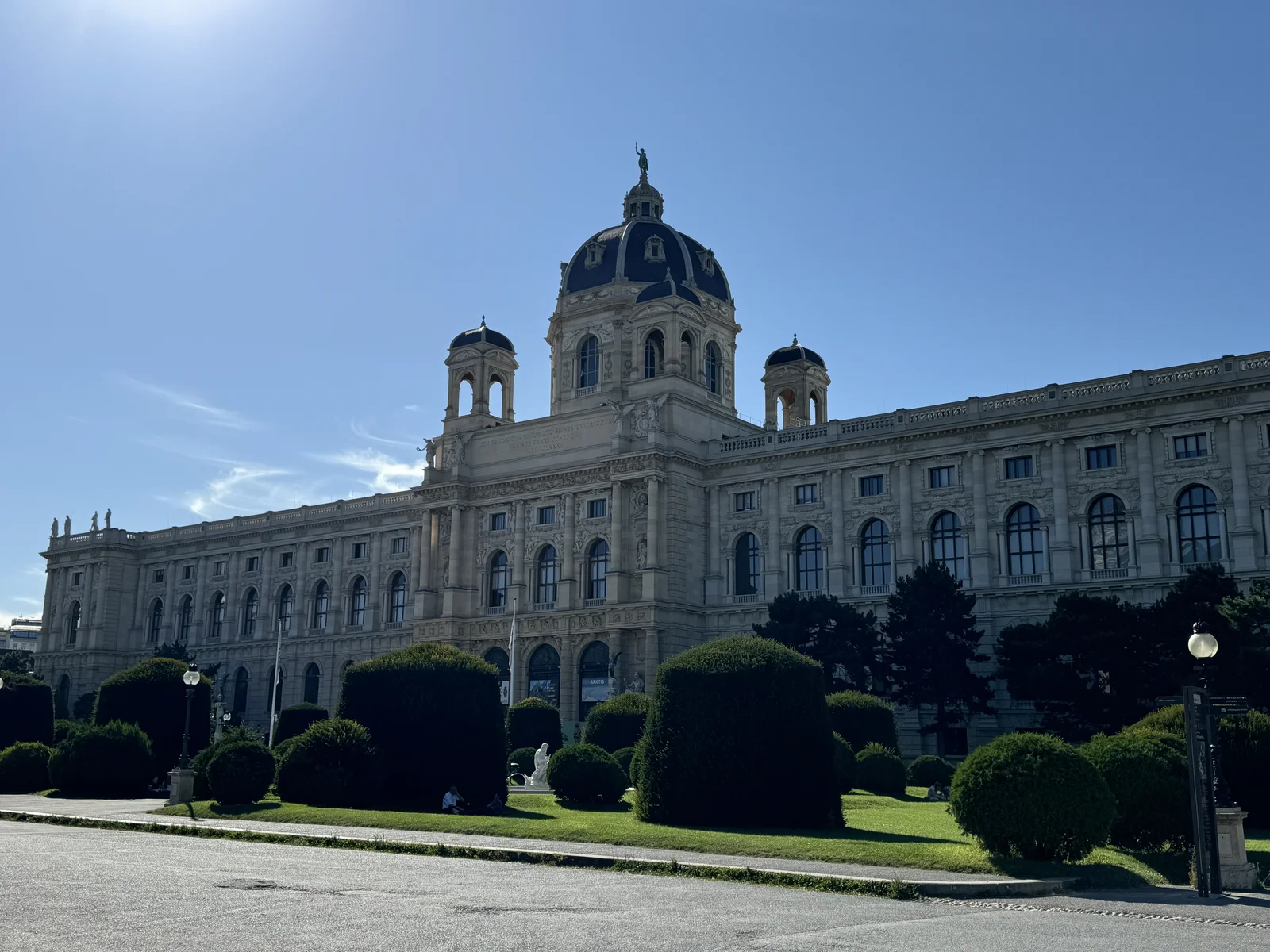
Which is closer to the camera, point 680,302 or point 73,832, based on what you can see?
point 73,832

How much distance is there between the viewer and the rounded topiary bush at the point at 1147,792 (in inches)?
889

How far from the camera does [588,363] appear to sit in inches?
3199

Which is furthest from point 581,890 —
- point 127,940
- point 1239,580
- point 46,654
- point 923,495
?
point 46,654

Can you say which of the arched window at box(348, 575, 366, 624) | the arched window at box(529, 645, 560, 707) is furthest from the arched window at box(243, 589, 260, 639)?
the arched window at box(529, 645, 560, 707)

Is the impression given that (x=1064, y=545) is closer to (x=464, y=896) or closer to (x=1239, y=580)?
(x=1239, y=580)

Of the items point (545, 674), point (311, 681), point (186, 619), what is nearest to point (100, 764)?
point (545, 674)

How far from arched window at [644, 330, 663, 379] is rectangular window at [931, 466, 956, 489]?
19.7 meters

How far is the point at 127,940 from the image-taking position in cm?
1296

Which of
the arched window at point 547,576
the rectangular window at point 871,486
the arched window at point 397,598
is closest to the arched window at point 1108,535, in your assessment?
the rectangular window at point 871,486

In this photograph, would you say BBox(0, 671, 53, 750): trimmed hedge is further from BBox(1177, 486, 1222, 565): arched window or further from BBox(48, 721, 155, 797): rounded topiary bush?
BBox(1177, 486, 1222, 565): arched window

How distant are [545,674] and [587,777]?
37894 mm

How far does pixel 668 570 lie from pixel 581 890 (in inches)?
1948

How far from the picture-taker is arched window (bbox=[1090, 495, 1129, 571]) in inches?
2202

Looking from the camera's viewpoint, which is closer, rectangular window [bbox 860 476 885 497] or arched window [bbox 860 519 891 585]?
arched window [bbox 860 519 891 585]
